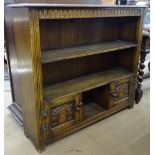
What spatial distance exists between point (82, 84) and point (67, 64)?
0.29 meters

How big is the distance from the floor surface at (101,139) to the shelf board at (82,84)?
49cm

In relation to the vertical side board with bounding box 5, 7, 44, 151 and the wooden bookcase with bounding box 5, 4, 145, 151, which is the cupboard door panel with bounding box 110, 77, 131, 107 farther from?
the vertical side board with bounding box 5, 7, 44, 151

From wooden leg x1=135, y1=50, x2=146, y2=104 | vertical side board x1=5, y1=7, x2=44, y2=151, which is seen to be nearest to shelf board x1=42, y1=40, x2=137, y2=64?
vertical side board x1=5, y1=7, x2=44, y2=151

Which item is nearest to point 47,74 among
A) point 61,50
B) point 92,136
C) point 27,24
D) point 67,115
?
point 61,50

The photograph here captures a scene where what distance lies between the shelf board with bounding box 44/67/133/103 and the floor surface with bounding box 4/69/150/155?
494 mm

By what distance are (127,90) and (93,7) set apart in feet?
3.85

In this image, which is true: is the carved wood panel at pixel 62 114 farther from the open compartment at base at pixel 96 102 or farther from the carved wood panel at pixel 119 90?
the carved wood panel at pixel 119 90

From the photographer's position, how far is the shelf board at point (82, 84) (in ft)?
6.06

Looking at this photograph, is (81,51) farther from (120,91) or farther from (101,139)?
(101,139)

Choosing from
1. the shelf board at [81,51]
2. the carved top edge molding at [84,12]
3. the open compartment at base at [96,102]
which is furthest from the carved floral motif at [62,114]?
the carved top edge molding at [84,12]

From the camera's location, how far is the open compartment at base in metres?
2.25

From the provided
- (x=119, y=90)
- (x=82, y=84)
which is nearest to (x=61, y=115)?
(x=82, y=84)

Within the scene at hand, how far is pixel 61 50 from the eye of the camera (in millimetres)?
1980

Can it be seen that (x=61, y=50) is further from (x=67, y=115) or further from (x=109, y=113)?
(x=109, y=113)
